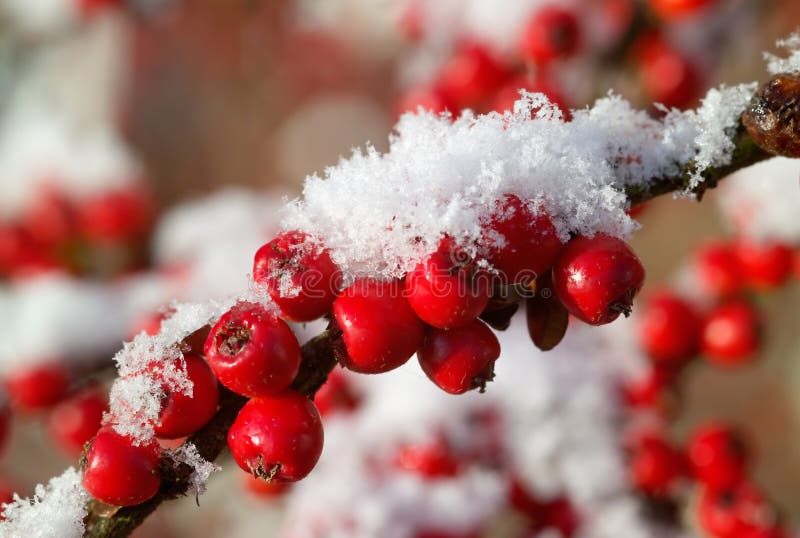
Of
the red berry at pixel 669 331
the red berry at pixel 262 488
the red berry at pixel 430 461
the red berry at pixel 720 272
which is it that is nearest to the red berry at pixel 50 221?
the red berry at pixel 262 488

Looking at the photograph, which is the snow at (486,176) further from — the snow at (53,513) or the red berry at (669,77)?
the red berry at (669,77)

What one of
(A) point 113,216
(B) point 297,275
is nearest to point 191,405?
(B) point 297,275

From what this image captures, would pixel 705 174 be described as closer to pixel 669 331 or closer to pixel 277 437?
pixel 277 437

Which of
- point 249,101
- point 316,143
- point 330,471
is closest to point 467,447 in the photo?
point 330,471

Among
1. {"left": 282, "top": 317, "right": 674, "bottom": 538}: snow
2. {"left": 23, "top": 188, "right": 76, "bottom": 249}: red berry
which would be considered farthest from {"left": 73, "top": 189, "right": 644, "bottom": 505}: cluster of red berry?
{"left": 23, "top": 188, "right": 76, "bottom": 249}: red berry

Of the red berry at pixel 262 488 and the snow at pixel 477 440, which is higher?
the snow at pixel 477 440

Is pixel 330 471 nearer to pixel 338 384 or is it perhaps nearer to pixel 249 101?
pixel 338 384
